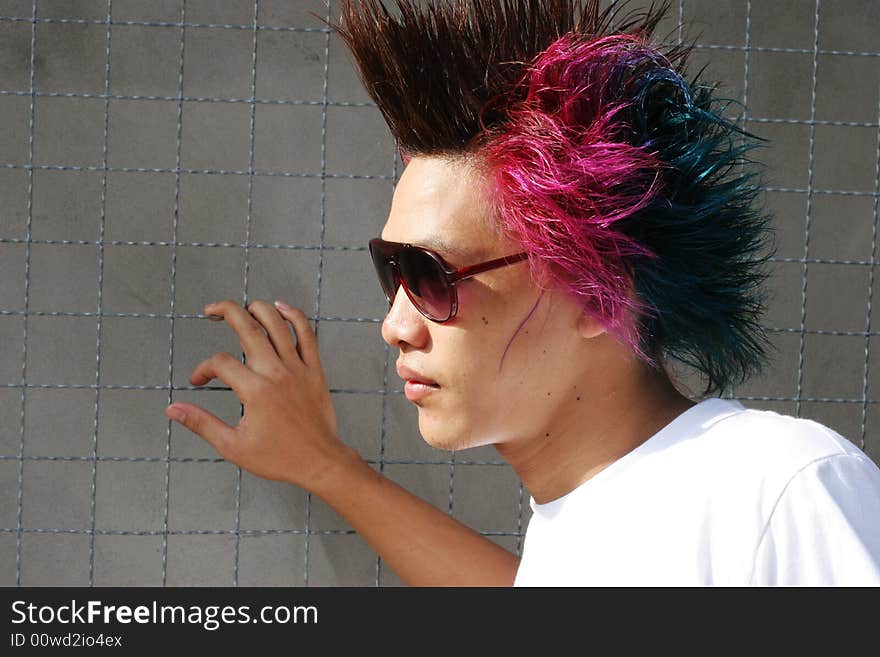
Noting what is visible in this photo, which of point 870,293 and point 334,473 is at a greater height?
point 870,293

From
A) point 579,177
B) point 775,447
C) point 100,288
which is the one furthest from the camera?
point 100,288

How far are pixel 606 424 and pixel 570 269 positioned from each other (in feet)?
0.63

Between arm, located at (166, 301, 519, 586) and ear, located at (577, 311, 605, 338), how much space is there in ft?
1.94

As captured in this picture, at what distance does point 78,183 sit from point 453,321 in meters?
1.02

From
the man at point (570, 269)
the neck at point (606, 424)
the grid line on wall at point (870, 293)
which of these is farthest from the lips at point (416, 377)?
the grid line on wall at point (870, 293)

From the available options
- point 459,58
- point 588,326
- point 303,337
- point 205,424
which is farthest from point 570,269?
point 205,424

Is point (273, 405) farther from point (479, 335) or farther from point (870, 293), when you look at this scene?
point (870, 293)

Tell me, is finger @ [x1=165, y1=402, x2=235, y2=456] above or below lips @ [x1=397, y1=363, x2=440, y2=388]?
below

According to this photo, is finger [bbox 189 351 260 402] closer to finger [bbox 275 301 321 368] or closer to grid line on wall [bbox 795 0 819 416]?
finger [bbox 275 301 321 368]

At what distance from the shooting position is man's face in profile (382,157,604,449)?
1.13 m

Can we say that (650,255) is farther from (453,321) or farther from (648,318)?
(453,321)

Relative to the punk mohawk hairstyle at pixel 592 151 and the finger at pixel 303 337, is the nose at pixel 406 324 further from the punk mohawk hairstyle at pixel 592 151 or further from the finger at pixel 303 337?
the finger at pixel 303 337

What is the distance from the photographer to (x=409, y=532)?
1.65 metres

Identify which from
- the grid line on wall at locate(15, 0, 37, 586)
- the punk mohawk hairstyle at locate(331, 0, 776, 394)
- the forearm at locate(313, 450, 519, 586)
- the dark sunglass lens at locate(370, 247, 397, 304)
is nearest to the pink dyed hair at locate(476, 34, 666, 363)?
the punk mohawk hairstyle at locate(331, 0, 776, 394)
